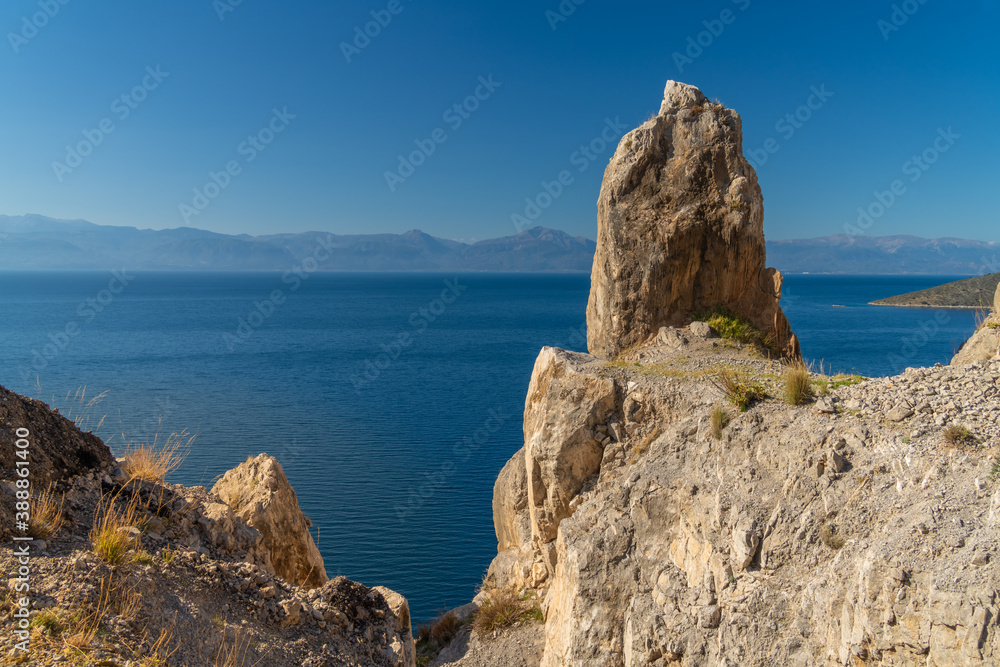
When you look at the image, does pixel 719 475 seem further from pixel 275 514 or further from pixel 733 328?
pixel 275 514

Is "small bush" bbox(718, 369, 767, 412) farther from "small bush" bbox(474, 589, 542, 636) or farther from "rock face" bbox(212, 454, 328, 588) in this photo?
"rock face" bbox(212, 454, 328, 588)

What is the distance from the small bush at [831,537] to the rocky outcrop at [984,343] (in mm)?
8869

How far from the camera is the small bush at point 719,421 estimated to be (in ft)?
49.0

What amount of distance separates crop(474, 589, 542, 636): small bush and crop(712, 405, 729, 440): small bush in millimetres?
8725

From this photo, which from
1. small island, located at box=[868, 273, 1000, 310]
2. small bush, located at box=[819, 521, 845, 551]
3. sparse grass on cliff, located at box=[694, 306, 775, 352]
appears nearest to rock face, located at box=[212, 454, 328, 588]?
small bush, located at box=[819, 521, 845, 551]

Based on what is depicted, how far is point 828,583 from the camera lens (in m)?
11.2

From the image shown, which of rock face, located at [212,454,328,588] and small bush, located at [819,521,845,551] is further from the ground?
small bush, located at [819,521,845,551]

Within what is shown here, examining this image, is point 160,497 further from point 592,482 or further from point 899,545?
point 899,545

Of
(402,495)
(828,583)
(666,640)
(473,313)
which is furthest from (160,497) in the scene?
(473,313)

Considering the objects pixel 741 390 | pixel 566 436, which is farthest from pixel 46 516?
pixel 741 390

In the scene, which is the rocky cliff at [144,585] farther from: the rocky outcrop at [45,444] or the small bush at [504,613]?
the small bush at [504,613]

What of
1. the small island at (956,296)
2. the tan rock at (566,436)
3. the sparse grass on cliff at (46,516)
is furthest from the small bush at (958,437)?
the small island at (956,296)

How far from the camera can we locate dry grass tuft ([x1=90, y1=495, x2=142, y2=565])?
29.8 feet

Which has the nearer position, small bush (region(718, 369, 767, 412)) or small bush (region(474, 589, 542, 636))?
small bush (region(718, 369, 767, 412))
